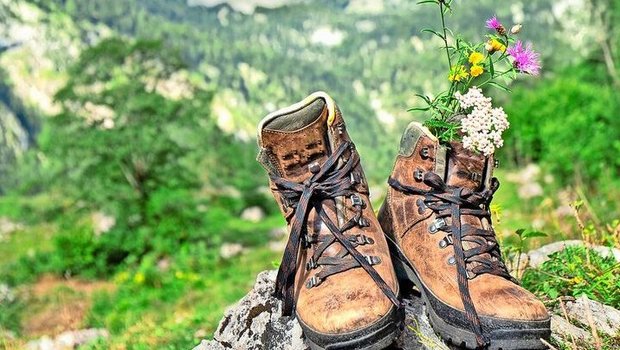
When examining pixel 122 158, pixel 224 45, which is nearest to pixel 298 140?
pixel 122 158

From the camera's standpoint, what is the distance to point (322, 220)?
2846mm

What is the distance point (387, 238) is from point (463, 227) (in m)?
0.46

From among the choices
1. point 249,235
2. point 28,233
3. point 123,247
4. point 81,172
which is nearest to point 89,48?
point 81,172

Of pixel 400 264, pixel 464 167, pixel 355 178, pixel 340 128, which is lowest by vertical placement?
pixel 400 264

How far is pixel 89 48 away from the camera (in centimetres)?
1822

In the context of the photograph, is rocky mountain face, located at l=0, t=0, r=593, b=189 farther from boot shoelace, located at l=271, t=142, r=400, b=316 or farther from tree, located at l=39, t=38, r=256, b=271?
boot shoelace, located at l=271, t=142, r=400, b=316

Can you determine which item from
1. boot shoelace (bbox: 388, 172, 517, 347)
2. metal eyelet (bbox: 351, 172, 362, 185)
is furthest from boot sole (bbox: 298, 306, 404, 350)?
metal eyelet (bbox: 351, 172, 362, 185)

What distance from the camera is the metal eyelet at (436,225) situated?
280 centimetres

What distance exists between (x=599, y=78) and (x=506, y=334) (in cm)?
3585

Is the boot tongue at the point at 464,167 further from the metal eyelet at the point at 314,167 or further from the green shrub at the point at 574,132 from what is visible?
the green shrub at the point at 574,132

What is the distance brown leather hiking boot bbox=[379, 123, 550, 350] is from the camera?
2.44 m

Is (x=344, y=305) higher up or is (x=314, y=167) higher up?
(x=314, y=167)

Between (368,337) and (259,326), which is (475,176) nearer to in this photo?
(368,337)

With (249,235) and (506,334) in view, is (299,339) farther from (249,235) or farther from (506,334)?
(249,235)
